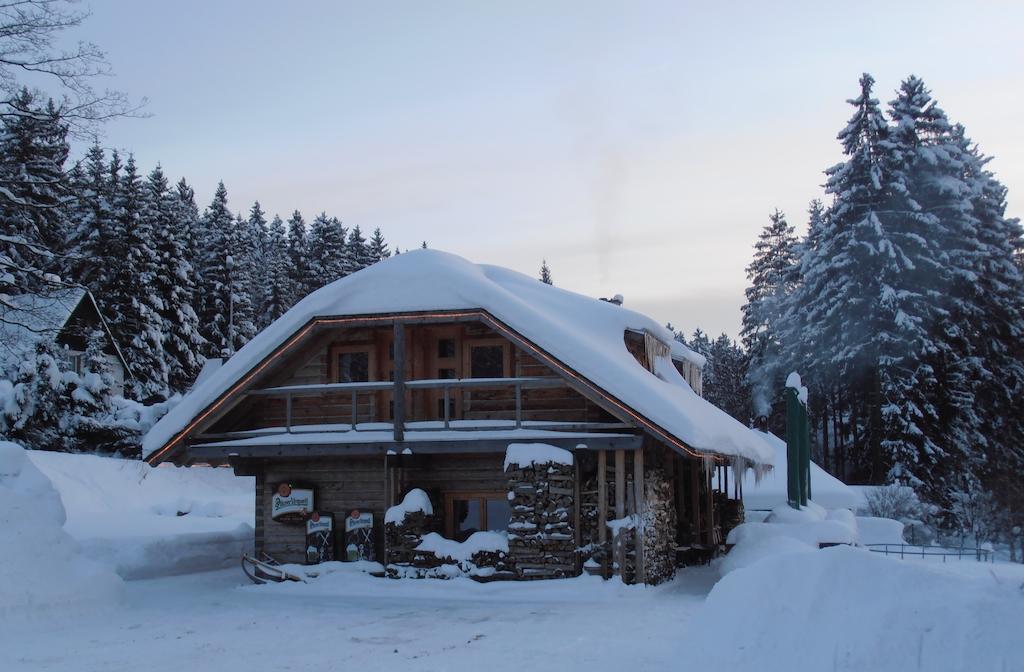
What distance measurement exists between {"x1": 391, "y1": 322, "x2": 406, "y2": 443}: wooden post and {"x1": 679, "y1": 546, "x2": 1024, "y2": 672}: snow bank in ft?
33.7

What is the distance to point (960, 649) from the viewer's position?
6816 millimetres

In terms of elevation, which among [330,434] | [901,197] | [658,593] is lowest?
[658,593]

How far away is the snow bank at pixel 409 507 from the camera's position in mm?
19266

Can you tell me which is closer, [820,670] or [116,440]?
[820,670]

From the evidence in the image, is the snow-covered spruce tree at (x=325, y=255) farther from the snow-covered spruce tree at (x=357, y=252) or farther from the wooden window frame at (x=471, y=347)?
the wooden window frame at (x=471, y=347)

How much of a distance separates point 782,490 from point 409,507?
70.6 ft

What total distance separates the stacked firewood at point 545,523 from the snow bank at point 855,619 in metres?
8.58

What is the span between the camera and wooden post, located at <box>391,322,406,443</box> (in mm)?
19266

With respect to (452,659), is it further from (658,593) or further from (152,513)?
(152,513)

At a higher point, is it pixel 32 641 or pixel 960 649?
pixel 960 649

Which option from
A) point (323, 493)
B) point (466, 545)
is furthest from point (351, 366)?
point (466, 545)

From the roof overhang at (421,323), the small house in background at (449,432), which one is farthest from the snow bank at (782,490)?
the roof overhang at (421,323)

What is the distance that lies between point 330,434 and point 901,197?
29702mm

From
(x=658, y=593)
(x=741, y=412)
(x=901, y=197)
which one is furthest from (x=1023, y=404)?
(x=658, y=593)
